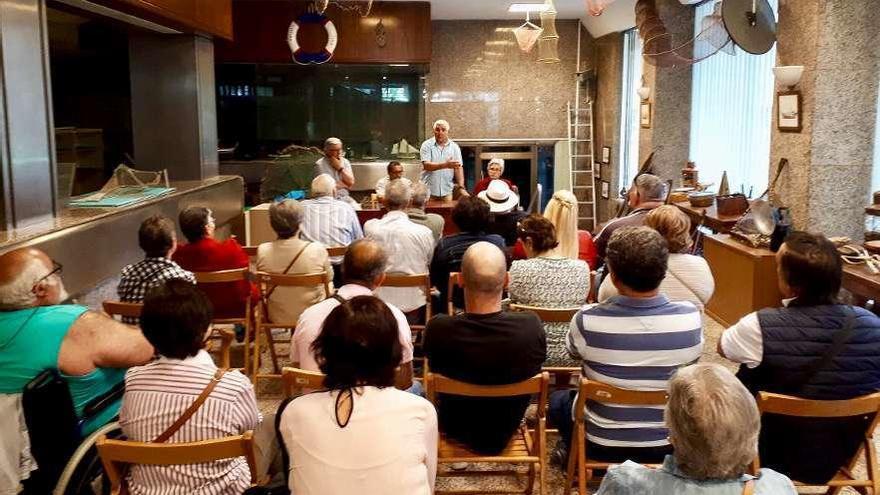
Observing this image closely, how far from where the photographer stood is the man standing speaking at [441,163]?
7.97 m

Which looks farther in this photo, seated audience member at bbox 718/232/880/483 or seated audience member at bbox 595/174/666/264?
seated audience member at bbox 595/174/666/264

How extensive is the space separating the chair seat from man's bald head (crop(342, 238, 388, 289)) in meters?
0.69

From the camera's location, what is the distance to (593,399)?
8.25 ft

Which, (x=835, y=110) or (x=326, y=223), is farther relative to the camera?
(x=326, y=223)

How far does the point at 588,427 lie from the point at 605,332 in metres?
0.35

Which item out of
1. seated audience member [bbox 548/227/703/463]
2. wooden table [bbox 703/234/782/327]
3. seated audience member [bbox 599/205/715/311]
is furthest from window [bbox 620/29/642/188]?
seated audience member [bbox 548/227/703/463]

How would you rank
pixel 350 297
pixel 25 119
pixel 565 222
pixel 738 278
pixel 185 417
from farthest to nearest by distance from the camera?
pixel 738 278, pixel 25 119, pixel 565 222, pixel 350 297, pixel 185 417

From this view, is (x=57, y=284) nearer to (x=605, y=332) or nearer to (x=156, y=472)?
(x=156, y=472)

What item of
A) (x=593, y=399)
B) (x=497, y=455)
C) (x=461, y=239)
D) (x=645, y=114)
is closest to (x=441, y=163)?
(x=645, y=114)

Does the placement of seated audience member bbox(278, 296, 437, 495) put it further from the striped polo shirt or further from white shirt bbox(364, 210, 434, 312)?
white shirt bbox(364, 210, 434, 312)

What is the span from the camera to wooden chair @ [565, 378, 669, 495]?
7.84 ft

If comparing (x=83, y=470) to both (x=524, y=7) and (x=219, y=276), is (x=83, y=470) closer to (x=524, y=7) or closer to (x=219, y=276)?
(x=219, y=276)

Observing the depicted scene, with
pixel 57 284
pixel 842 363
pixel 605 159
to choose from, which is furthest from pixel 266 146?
pixel 842 363

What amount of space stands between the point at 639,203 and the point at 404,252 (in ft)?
6.45
